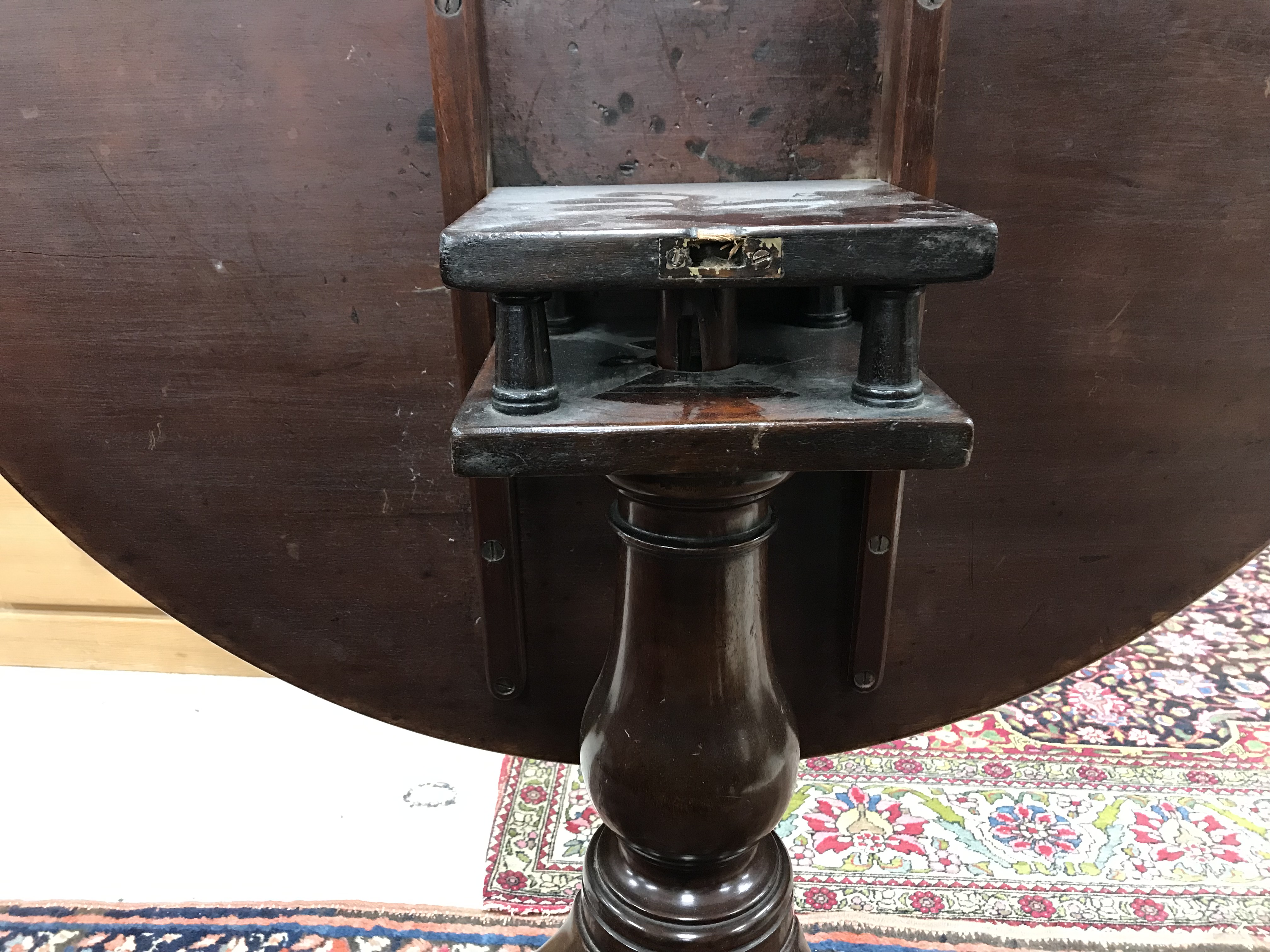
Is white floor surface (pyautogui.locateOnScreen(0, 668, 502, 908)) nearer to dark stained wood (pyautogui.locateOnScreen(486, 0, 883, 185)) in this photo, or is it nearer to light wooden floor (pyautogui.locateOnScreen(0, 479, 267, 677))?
light wooden floor (pyautogui.locateOnScreen(0, 479, 267, 677))

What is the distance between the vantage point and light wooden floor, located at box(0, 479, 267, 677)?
174cm

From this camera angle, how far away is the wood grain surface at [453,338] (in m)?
0.74

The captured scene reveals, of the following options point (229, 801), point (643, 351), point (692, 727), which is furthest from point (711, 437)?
point (229, 801)

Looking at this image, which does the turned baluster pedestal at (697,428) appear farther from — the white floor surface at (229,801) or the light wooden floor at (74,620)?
the light wooden floor at (74,620)

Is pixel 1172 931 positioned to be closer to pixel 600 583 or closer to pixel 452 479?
pixel 600 583

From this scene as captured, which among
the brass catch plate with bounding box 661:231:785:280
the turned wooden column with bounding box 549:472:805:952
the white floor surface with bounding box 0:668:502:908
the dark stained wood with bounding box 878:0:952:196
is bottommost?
the white floor surface with bounding box 0:668:502:908

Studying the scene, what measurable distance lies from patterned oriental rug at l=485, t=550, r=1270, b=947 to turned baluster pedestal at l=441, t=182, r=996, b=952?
0.39 meters

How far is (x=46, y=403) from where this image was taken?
83 centimetres

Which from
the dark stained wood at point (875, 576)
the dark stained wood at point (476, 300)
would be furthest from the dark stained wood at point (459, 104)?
the dark stained wood at point (875, 576)

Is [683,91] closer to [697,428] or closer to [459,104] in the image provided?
[459,104]

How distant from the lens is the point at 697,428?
0.55 metres

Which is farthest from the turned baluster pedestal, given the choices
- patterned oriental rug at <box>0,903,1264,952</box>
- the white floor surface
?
the white floor surface

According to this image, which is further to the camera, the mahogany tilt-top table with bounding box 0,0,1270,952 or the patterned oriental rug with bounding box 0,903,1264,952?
the patterned oriental rug with bounding box 0,903,1264,952

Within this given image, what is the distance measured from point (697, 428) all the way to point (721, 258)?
95mm
